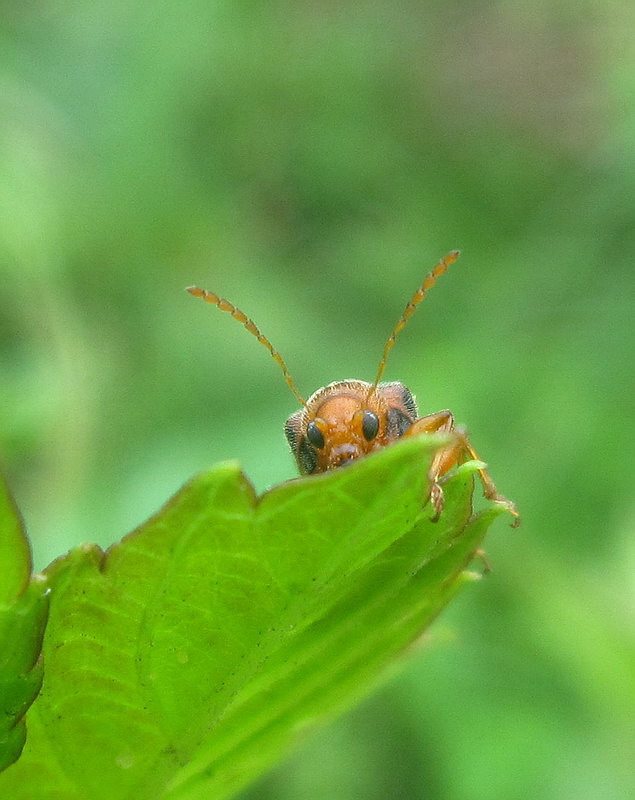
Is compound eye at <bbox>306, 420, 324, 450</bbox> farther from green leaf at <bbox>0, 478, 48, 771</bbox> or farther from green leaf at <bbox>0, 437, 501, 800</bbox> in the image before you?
green leaf at <bbox>0, 478, 48, 771</bbox>

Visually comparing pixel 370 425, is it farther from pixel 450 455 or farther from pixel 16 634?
pixel 16 634

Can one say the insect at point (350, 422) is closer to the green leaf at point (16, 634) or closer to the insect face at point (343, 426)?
the insect face at point (343, 426)

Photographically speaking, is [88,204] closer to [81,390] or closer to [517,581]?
[81,390]

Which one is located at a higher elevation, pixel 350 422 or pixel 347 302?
pixel 347 302

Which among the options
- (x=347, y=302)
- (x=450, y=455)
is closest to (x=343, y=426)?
(x=450, y=455)

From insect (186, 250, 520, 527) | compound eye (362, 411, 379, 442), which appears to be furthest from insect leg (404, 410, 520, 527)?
compound eye (362, 411, 379, 442)

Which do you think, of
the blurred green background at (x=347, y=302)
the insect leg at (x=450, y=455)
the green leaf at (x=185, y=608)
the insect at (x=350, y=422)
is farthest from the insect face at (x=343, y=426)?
the green leaf at (x=185, y=608)
